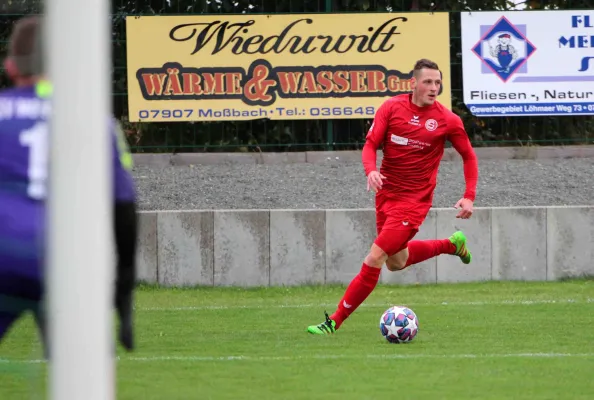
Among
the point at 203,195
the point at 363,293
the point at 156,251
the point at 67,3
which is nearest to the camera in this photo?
the point at 67,3

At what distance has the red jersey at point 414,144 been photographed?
1167 cm

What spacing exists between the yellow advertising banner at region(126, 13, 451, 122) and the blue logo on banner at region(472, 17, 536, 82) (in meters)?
0.50

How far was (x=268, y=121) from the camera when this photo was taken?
18188mm

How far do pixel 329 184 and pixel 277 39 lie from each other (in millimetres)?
2061

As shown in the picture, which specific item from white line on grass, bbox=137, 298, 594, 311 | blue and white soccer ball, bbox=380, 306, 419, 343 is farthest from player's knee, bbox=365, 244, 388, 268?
white line on grass, bbox=137, 298, 594, 311

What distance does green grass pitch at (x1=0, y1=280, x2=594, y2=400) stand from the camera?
802 centimetres

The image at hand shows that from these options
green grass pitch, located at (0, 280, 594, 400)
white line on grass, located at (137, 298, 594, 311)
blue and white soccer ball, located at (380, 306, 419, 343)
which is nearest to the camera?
green grass pitch, located at (0, 280, 594, 400)

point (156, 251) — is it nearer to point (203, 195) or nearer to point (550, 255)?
point (203, 195)

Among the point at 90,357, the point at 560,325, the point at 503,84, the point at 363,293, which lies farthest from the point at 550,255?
the point at 90,357

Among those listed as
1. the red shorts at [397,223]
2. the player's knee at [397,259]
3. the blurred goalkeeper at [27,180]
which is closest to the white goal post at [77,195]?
the blurred goalkeeper at [27,180]

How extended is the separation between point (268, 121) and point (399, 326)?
8105mm

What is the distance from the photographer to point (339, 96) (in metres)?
18.2

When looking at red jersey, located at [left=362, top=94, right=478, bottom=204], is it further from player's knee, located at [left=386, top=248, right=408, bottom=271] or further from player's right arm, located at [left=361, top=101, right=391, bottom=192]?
player's knee, located at [left=386, top=248, right=408, bottom=271]

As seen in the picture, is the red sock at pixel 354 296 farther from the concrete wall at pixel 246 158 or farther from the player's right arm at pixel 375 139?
the concrete wall at pixel 246 158
